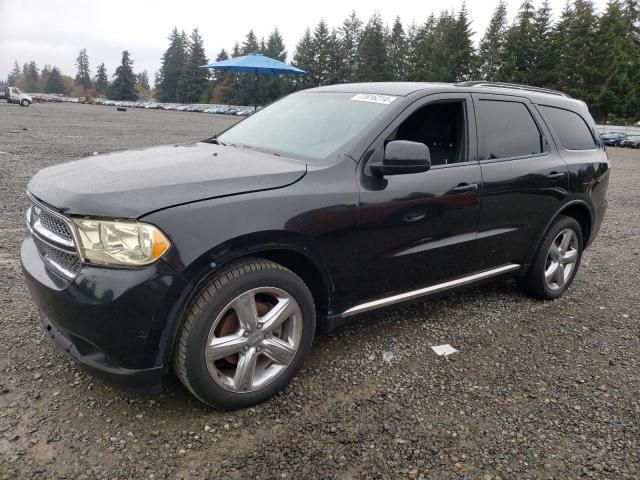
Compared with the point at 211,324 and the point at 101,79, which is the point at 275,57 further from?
the point at 211,324

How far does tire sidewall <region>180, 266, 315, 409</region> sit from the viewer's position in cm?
230

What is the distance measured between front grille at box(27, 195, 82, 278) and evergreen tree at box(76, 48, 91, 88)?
147m

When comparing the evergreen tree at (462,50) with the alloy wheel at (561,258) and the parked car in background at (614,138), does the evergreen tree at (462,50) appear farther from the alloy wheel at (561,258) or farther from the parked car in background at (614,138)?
the alloy wheel at (561,258)

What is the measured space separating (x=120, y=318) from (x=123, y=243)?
33cm

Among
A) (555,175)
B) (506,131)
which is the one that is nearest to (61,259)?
(506,131)

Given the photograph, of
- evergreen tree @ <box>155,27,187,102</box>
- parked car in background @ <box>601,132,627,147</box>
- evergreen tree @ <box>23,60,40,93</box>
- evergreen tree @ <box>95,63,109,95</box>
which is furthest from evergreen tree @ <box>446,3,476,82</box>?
evergreen tree @ <box>23,60,40,93</box>

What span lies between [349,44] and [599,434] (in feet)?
268

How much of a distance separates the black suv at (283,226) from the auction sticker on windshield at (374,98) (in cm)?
2

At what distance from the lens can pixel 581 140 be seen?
14.6 feet

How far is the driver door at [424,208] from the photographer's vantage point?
290 centimetres

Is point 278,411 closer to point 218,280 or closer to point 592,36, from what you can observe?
point 218,280

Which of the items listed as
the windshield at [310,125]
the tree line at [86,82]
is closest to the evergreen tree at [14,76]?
the tree line at [86,82]

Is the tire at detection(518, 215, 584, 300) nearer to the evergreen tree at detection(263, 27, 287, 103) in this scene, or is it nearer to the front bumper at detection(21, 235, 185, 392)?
the front bumper at detection(21, 235, 185, 392)

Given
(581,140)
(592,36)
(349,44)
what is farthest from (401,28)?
(581,140)
